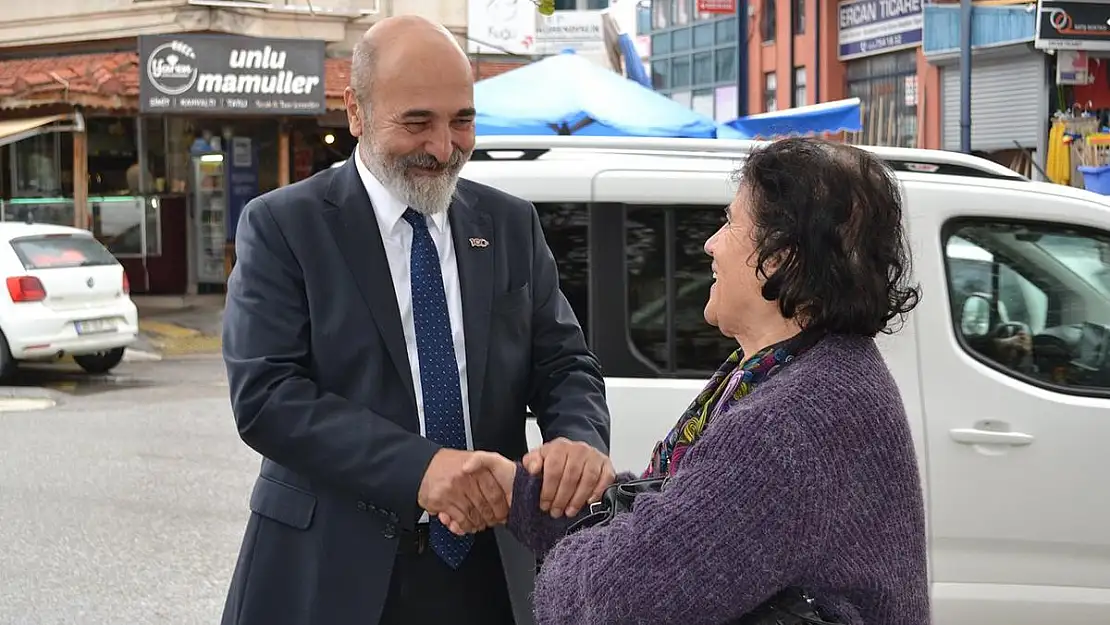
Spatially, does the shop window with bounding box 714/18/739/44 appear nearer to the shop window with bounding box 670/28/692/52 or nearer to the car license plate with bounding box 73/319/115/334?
the shop window with bounding box 670/28/692/52

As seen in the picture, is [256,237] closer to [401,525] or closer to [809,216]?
[401,525]

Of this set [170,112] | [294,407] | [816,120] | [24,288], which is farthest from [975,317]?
[170,112]

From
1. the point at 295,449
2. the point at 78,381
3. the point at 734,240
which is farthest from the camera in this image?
the point at 78,381

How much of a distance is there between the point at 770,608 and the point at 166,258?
2090 centimetres

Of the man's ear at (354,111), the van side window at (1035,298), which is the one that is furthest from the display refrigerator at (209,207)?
the man's ear at (354,111)

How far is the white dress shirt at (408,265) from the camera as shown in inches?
104

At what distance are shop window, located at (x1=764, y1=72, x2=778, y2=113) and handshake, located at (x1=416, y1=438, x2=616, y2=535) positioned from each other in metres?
29.4

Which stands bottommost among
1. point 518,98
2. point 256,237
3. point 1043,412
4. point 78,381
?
point 78,381

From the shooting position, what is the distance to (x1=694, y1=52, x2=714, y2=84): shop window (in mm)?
35656

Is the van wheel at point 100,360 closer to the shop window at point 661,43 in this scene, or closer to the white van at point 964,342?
the white van at point 964,342

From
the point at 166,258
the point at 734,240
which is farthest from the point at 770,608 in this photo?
the point at 166,258

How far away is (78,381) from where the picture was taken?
1395 centimetres

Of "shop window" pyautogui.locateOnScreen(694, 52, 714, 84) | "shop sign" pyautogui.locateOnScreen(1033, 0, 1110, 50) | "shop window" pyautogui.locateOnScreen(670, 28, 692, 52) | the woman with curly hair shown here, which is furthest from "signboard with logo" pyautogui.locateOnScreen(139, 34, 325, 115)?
"shop window" pyautogui.locateOnScreen(670, 28, 692, 52)

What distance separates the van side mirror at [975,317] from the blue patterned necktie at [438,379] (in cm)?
232
